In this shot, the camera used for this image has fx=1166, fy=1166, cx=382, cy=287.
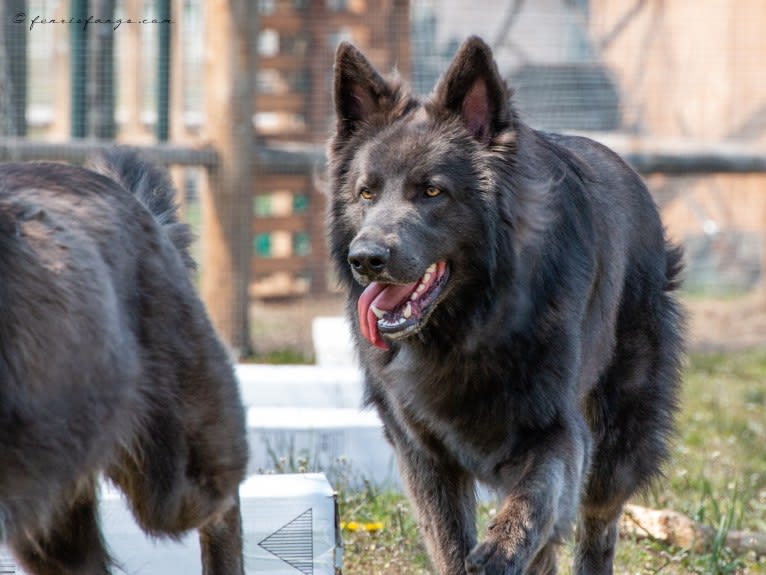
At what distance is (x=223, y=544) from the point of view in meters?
3.65

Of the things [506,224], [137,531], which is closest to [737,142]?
[506,224]

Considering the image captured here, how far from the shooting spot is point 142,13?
41.2 feet

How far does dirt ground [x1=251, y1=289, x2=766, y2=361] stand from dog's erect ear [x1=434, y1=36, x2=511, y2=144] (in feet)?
17.1

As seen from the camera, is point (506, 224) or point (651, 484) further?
point (651, 484)

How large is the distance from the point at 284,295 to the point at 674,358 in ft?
19.6

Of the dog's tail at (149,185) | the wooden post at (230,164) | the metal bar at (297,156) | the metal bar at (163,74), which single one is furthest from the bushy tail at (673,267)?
the metal bar at (163,74)

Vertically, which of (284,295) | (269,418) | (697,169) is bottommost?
(284,295)

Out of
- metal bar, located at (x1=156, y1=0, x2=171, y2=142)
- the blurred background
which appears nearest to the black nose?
the blurred background

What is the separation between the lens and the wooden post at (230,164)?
27.6 ft

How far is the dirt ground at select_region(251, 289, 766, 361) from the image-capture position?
9.26 meters

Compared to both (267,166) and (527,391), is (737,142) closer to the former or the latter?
(267,166)

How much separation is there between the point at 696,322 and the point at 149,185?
7261 mm

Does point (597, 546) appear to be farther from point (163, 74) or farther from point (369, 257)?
point (163, 74)

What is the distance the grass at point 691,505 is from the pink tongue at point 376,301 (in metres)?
1.16
